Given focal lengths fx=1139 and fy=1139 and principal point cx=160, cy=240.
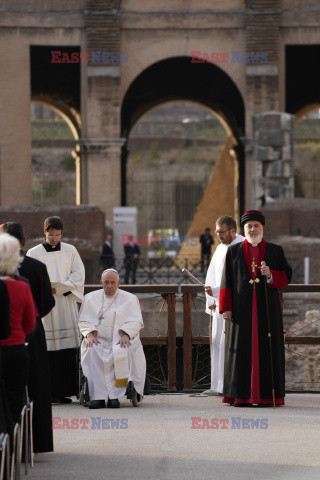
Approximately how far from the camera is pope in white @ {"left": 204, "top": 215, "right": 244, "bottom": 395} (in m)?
10.9

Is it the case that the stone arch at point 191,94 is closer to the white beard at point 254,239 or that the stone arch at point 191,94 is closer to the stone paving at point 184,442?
the white beard at point 254,239

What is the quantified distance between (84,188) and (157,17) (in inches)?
199

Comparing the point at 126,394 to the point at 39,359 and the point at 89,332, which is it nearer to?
the point at 89,332

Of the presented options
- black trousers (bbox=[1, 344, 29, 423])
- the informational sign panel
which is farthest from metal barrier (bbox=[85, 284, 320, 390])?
the informational sign panel

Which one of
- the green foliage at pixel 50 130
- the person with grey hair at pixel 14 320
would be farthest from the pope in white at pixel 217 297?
the green foliage at pixel 50 130

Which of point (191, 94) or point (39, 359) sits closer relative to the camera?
point (39, 359)

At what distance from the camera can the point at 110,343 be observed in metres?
10.5

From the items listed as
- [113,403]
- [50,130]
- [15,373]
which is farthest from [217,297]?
[50,130]

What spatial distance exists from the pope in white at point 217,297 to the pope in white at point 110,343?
858 mm

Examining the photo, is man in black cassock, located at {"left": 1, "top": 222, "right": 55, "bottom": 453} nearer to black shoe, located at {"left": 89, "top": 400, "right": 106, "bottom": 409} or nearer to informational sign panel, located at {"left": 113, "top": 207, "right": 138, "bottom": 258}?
black shoe, located at {"left": 89, "top": 400, "right": 106, "bottom": 409}

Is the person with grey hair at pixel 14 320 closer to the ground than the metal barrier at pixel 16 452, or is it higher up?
higher up

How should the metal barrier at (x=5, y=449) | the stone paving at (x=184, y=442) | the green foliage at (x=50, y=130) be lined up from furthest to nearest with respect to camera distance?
1. the green foliage at (x=50, y=130)
2. the stone paving at (x=184, y=442)
3. the metal barrier at (x=5, y=449)

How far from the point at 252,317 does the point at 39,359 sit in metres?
2.99

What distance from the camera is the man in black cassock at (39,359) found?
759 cm
